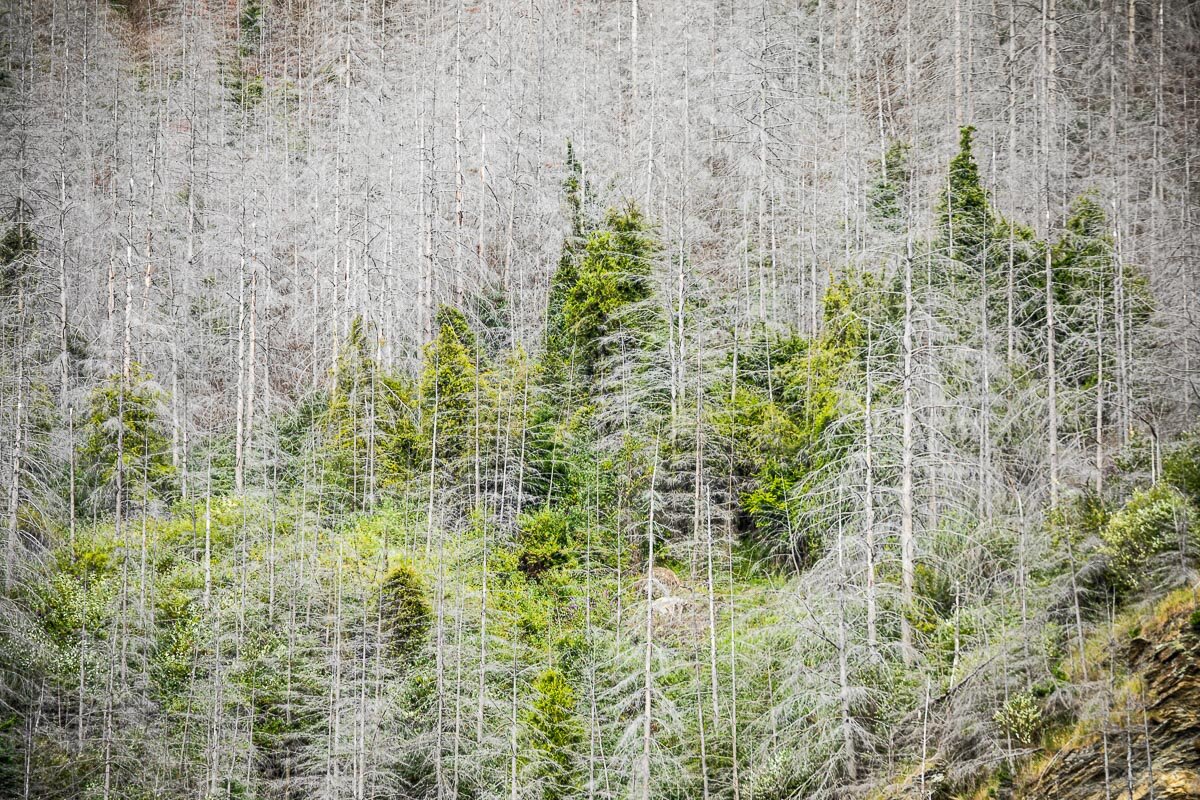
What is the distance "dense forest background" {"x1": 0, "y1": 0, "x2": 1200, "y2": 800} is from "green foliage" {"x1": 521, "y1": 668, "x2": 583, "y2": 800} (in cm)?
8

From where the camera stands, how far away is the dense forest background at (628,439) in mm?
14805

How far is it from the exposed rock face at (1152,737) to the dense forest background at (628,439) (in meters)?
0.06

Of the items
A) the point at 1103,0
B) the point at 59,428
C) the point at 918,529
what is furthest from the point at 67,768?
the point at 1103,0

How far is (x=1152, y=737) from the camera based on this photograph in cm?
1045

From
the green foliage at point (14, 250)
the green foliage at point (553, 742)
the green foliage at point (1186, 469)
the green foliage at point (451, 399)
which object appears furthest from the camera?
the green foliage at point (14, 250)

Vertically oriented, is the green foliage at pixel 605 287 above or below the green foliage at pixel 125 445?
above

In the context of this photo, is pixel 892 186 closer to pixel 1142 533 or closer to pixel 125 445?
pixel 1142 533

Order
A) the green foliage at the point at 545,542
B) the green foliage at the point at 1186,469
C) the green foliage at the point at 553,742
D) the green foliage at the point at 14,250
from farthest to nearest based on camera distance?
the green foliage at the point at 14,250 < the green foliage at the point at 545,542 < the green foliage at the point at 553,742 < the green foliage at the point at 1186,469

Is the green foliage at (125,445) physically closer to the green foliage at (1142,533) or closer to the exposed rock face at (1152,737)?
the exposed rock face at (1152,737)

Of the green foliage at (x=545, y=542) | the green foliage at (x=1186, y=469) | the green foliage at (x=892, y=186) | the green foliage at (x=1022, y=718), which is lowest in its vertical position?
the green foliage at (x=1022, y=718)

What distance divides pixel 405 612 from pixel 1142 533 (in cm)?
1416

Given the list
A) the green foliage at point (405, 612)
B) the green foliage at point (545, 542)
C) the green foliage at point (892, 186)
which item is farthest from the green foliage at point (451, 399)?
the green foliage at point (892, 186)

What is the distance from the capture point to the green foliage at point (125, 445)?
77.4 ft

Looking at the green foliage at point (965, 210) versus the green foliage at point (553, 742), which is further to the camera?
the green foliage at point (965, 210)
